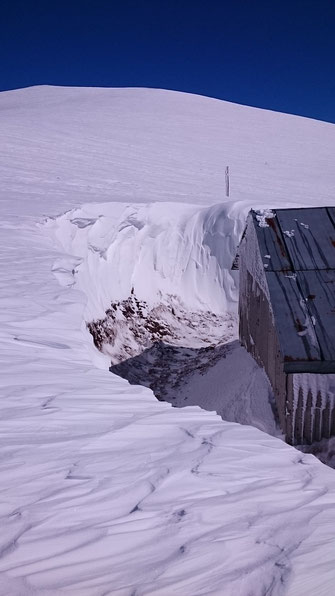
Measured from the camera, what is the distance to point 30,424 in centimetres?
297

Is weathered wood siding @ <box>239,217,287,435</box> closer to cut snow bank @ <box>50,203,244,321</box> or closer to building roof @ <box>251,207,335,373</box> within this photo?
building roof @ <box>251,207,335,373</box>

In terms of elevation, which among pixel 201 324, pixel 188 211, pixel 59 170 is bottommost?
pixel 201 324

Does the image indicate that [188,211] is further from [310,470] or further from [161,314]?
[310,470]

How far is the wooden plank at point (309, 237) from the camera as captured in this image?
21.0ft

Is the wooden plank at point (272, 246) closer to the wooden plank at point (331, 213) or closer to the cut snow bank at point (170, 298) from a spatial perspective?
the wooden plank at point (331, 213)

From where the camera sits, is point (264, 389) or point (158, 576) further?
point (264, 389)

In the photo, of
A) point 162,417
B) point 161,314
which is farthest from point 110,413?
point 161,314

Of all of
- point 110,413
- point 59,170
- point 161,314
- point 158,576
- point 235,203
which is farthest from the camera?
point 59,170

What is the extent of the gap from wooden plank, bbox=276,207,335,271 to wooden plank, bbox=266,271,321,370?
386mm

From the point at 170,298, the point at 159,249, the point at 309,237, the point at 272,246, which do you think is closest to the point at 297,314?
the point at 272,246

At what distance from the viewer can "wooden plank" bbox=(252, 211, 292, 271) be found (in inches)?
251

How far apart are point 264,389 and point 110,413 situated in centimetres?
367

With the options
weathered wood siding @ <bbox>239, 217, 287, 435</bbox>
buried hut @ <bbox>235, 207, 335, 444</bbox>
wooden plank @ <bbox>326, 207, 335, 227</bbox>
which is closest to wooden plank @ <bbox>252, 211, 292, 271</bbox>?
buried hut @ <bbox>235, 207, 335, 444</bbox>

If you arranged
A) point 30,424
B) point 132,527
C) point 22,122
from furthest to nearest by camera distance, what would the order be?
point 22,122, point 30,424, point 132,527
